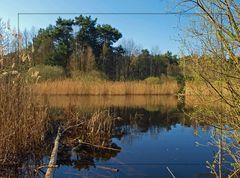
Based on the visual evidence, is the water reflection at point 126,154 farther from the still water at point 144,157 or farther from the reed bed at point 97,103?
the reed bed at point 97,103

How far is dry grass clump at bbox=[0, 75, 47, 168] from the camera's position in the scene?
13.0 ft

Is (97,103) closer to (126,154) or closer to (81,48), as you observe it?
(126,154)

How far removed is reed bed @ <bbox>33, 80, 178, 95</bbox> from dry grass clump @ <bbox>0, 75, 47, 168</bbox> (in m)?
10.8

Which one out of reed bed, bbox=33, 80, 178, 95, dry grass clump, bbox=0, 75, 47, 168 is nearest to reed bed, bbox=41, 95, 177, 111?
reed bed, bbox=33, 80, 178, 95

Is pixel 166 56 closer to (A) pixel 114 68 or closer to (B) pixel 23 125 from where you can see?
(A) pixel 114 68

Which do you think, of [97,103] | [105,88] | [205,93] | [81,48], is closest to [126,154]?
[205,93]

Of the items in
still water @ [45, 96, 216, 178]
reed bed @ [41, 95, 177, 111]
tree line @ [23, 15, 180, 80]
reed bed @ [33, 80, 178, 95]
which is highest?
tree line @ [23, 15, 180, 80]

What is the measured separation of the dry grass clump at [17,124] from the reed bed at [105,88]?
10774 mm

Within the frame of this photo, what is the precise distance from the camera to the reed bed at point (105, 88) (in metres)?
16.8

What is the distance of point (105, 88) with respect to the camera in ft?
59.4

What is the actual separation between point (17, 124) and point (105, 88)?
544 inches

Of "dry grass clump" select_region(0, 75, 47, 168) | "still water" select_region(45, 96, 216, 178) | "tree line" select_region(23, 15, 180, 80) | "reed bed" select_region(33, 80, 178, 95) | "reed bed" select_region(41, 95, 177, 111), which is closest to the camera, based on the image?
"dry grass clump" select_region(0, 75, 47, 168)

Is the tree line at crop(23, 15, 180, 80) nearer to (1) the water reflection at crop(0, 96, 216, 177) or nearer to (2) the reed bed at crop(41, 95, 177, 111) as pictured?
(2) the reed bed at crop(41, 95, 177, 111)

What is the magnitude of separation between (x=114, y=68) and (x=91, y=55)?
5040mm
